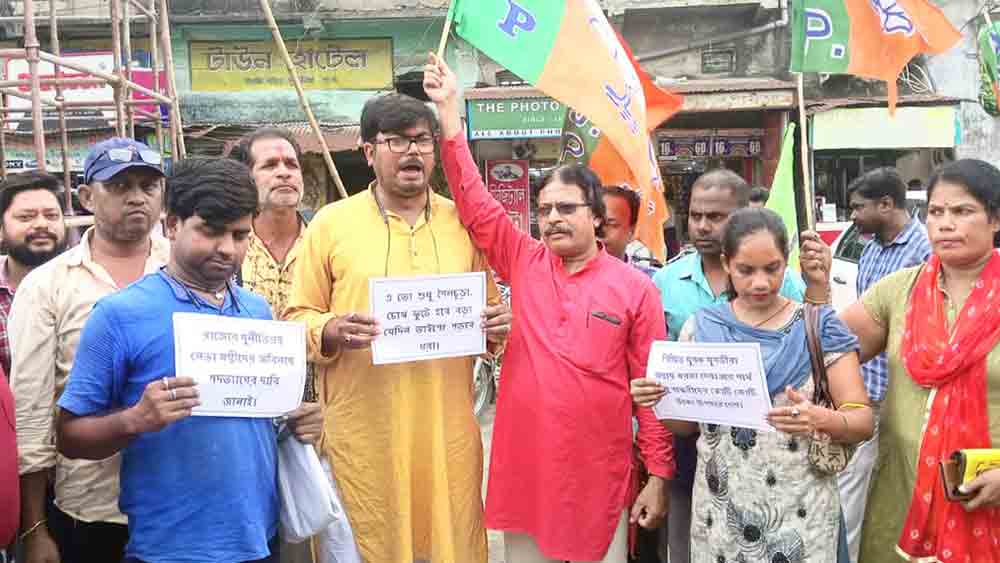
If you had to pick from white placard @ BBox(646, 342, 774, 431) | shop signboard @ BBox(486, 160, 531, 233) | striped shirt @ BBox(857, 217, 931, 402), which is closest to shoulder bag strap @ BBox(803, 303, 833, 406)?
white placard @ BBox(646, 342, 774, 431)

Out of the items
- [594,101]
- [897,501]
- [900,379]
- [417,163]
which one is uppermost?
[594,101]

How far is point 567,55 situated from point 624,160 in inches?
32.3

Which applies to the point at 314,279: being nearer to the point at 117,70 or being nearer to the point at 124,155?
the point at 124,155

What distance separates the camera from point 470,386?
122 inches

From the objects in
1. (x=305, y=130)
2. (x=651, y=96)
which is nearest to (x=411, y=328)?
(x=651, y=96)

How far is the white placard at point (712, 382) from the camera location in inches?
101

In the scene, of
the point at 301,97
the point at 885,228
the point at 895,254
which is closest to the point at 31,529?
the point at 301,97

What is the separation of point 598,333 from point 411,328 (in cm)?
64

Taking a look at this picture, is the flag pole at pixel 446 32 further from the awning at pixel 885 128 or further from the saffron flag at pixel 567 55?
the awning at pixel 885 128

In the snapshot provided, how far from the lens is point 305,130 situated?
13.6 m

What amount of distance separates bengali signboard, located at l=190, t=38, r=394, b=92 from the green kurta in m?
12.6

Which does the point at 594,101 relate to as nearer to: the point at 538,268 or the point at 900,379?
the point at 538,268

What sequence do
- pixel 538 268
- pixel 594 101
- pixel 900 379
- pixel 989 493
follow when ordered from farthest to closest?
pixel 594 101 < pixel 538 268 < pixel 900 379 < pixel 989 493

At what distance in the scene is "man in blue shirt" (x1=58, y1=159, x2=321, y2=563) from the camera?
2.15m
